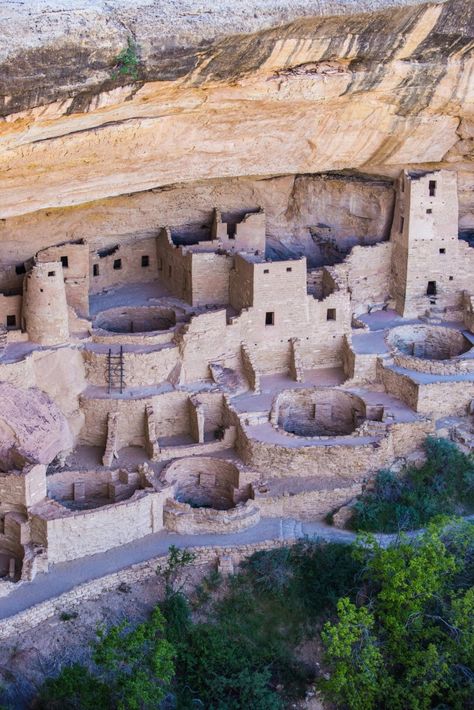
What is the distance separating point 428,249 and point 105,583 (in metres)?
7.42

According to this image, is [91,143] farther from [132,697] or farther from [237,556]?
[132,697]

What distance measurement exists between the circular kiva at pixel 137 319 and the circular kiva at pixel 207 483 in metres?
2.42

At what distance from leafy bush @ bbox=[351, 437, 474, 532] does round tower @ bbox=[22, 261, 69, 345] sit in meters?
4.58

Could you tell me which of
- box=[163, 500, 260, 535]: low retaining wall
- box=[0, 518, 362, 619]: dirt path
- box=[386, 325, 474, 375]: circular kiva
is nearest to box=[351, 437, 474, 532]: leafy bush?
box=[0, 518, 362, 619]: dirt path

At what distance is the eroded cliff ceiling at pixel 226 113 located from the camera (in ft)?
36.4

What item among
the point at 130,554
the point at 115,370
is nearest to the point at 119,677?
the point at 130,554

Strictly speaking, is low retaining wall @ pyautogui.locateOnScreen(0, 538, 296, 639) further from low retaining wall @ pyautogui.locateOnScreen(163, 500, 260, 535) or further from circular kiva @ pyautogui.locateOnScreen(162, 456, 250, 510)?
circular kiva @ pyautogui.locateOnScreen(162, 456, 250, 510)

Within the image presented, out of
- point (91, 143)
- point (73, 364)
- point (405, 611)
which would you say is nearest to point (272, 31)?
point (91, 143)

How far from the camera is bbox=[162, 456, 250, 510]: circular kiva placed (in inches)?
576

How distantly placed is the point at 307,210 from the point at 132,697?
28.5 feet

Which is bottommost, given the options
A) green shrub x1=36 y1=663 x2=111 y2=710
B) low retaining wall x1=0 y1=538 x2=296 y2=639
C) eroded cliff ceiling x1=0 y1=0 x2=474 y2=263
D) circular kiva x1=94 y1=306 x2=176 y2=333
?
green shrub x1=36 y1=663 x2=111 y2=710

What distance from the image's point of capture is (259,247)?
17250mm

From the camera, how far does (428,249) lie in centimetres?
1731

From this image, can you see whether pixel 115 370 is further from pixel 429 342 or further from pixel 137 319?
pixel 429 342
